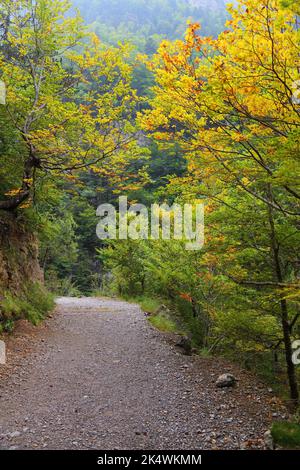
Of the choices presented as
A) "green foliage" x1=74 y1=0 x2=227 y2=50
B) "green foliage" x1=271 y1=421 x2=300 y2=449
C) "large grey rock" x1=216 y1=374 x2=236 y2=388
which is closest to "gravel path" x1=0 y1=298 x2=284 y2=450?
"large grey rock" x1=216 y1=374 x2=236 y2=388

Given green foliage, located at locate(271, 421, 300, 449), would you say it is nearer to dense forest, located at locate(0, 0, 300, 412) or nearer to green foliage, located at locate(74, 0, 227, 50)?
dense forest, located at locate(0, 0, 300, 412)

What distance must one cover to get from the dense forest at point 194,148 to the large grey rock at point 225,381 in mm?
542

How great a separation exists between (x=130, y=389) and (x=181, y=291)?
4.11 m

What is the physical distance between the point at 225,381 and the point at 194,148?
11.5ft

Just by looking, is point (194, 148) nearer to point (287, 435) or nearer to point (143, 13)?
point (287, 435)

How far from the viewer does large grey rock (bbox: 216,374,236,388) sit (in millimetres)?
5461

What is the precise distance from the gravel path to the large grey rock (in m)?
0.13

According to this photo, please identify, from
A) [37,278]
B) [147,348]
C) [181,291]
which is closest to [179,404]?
[147,348]

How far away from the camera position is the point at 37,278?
10.7m

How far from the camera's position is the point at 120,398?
496cm

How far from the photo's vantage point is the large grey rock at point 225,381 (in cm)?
546

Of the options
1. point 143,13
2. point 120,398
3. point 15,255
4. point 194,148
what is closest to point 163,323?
point 15,255

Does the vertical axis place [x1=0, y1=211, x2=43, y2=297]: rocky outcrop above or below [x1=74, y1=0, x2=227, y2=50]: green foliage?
below

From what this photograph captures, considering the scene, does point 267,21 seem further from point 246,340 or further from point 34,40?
point 34,40
